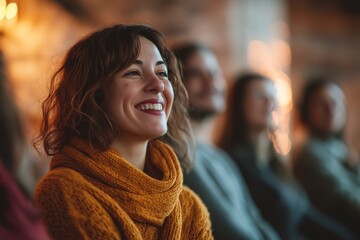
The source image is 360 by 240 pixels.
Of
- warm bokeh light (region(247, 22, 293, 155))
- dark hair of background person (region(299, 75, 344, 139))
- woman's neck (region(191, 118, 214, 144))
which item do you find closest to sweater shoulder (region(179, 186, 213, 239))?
woman's neck (region(191, 118, 214, 144))

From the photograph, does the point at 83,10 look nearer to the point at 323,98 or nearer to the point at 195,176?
the point at 323,98

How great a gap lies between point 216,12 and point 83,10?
3.98ft

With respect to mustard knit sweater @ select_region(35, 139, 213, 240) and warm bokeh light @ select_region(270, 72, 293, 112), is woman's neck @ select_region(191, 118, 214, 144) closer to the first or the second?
Answer: mustard knit sweater @ select_region(35, 139, 213, 240)

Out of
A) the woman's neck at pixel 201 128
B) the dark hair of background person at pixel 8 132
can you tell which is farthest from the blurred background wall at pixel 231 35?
the woman's neck at pixel 201 128

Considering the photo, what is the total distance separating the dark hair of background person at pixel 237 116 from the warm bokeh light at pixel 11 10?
1.36 meters

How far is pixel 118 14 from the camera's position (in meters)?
3.48

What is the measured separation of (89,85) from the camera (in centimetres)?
118

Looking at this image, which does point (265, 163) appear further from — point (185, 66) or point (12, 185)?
point (12, 185)

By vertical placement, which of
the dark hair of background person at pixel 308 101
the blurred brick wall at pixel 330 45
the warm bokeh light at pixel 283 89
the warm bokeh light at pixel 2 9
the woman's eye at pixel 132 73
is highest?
the blurred brick wall at pixel 330 45

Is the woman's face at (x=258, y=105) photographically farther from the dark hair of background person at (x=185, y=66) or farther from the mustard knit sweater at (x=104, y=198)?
the mustard knit sweater at (x=104, y=198)

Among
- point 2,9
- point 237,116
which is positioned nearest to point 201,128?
point 237,116

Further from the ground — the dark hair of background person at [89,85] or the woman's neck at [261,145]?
the woman's neck at [261,145]

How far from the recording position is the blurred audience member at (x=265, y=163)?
2447 mm

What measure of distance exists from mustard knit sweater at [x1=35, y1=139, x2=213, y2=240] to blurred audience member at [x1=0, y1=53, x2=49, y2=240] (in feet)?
1.73
